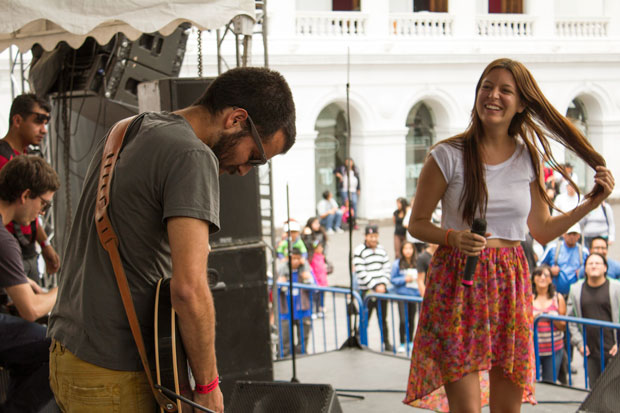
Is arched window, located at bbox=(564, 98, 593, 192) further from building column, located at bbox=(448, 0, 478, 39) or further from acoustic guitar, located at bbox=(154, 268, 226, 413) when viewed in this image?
acoustic guitar, located at bbox=(154, 268, 226, 413)

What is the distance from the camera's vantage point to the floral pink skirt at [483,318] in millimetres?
3312

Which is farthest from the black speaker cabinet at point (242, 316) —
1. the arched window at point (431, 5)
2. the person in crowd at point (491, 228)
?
the arched window at point (431, 5)

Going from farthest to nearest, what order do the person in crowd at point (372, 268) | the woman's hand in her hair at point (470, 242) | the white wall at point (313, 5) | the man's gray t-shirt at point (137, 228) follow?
the white wall at point (313, 5) < the person in crowd at point (372, 268) < the woman's hand in her hair at point (470, 242) < the man's gray t-shirt at point (137, 228)

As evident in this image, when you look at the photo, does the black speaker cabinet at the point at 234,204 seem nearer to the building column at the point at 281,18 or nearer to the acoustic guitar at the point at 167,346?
the acoustic guitar at the point at 167,346

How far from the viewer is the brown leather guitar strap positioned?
2064 mm

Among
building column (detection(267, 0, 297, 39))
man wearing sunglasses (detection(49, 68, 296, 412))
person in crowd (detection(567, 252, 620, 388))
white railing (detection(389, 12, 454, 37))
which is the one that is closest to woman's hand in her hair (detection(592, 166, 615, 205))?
man wearing sunglasses (detection(49, 68, 296, 412))

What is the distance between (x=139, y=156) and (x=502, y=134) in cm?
187

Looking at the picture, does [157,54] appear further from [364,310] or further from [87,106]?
[364,310]

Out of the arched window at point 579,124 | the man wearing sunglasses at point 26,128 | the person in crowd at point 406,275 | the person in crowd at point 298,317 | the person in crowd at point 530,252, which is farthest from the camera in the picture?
the arched window at point 579,124

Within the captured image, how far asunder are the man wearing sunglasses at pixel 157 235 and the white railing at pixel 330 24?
18.9m

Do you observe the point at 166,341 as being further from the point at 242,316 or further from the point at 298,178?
the point at 298,178

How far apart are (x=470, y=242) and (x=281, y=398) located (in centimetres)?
108

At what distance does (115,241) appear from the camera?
81.3 inches

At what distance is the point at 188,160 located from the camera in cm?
202
